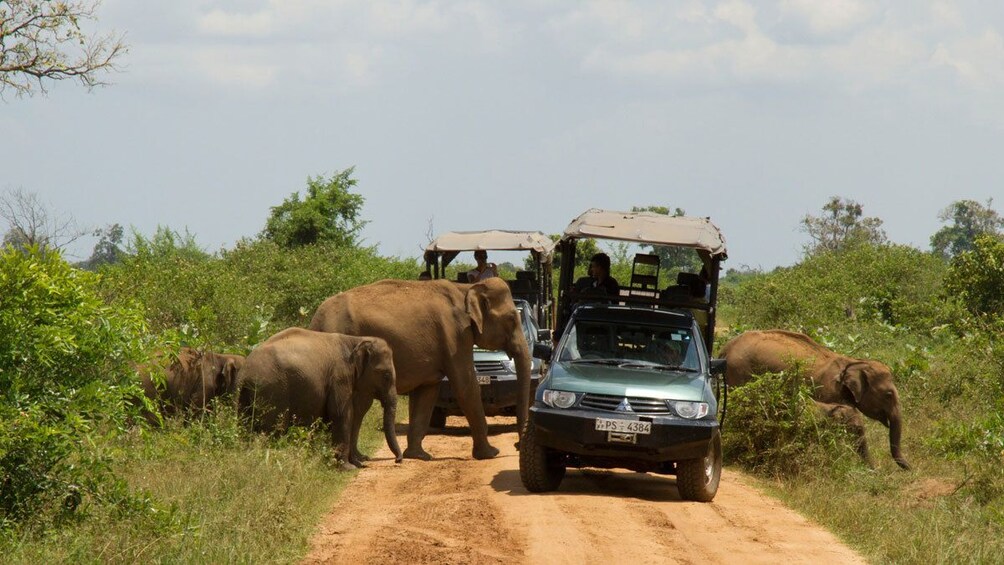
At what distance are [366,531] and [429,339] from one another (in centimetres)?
639

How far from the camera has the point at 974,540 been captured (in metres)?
11.3

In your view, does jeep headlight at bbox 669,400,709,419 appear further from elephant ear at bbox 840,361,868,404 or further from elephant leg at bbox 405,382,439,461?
elephant ear at bbox 840,361,868,404

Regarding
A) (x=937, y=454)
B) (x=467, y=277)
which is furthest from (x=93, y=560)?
(x=467, y=277)

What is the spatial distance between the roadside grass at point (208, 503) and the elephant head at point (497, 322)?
9.95 feet

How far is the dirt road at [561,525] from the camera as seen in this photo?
33.4 feet

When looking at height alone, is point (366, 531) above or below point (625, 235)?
below

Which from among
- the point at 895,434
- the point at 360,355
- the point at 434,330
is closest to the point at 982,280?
the point at 895,434

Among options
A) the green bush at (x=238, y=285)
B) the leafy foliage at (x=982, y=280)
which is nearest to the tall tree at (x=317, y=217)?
the green bush at (x=238, y=285)

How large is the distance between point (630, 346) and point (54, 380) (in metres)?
6.17

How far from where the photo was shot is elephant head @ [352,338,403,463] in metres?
16.1

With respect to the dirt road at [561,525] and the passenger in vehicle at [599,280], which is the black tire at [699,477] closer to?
the dirt road at [561,525]

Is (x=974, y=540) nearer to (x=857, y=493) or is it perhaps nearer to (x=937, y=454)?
(x=857, y=493)

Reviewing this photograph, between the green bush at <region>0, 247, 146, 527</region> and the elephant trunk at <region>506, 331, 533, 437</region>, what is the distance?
25.9ft

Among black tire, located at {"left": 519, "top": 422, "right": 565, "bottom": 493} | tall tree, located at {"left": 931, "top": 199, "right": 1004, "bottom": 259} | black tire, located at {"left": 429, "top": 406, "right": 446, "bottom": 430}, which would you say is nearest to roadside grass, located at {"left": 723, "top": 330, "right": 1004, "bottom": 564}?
black tire, located at {"left": 519, "top": 422, "right": 565, "bottom": 493}
